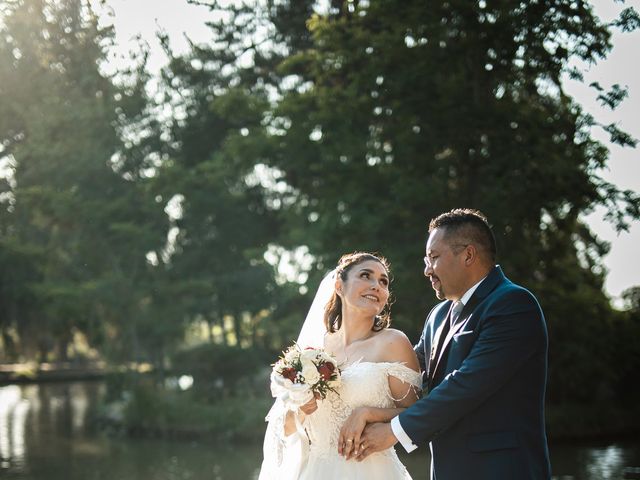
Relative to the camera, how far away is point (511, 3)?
15336 millimetres

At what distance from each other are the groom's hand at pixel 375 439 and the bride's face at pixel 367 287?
785 millimetres

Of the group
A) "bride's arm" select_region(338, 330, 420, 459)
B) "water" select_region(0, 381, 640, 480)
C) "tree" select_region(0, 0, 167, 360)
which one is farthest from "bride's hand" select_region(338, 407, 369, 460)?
"tree" select_region(0, 0, 167, 360)


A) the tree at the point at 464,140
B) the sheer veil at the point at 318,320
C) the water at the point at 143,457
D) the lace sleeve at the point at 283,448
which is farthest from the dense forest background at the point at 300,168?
the lace sleeve at the point at 283,448

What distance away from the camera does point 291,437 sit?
Answer: 5.08 meters

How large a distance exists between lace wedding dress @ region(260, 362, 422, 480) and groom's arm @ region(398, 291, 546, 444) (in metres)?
0.76

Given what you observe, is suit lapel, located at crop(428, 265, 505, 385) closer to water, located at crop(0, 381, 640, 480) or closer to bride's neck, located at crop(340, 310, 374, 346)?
bride's neck, located at crop(340, 310, 374, 346)

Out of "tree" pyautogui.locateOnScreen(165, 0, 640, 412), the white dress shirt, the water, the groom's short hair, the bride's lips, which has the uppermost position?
"tree" pyautogui.locateOnScreen(165, 0, 640, 412)

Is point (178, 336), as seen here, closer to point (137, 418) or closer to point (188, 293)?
point (188, 293)

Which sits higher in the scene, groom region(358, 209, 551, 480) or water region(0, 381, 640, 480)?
groom region(358, 209, 551, 480)

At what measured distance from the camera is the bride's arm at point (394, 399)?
167 inches

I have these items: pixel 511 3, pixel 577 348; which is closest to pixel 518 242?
pixel 577 348

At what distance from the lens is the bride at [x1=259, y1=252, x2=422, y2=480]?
4594 millimetres

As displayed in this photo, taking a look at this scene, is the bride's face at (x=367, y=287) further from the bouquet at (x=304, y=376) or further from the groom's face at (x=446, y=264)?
the groom's face at (x=446, y=264)

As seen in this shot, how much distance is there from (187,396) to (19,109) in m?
9.75
